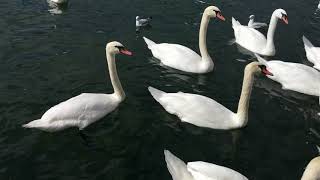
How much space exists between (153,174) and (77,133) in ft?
7.92

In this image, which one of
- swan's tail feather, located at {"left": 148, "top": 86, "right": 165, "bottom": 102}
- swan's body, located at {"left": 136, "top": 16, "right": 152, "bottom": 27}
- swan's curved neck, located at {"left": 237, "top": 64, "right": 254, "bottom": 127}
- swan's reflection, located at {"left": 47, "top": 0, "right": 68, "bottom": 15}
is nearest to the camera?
swan's curved neck, located at {"left": 237, "top": 64, "right": 254, "bottom": 127}

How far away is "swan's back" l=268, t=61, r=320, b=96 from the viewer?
14031 mm

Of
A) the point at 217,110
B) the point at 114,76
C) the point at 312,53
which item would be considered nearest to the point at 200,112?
the point at 217,110

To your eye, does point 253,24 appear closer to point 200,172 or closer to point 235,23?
point 235,23

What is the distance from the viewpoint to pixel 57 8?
19.8 m

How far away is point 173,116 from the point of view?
490 inches

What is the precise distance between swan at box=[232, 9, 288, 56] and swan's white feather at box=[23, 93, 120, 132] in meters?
7.00

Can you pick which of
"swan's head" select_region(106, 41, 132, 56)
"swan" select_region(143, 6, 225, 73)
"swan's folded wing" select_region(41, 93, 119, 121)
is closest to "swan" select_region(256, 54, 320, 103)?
"swan" select_region(143, 6, 225, 73)

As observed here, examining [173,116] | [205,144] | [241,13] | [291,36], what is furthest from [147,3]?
[205,144]

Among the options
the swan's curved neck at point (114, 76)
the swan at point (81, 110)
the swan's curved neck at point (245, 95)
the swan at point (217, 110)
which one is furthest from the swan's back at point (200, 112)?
the swan at point (81, 110)

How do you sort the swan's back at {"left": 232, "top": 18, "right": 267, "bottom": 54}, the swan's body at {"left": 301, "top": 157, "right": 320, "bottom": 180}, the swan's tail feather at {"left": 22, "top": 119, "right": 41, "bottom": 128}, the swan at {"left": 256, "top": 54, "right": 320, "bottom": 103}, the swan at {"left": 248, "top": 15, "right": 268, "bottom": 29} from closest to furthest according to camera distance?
1. the swan's body at {"left": 301, "top": 157, "right": 320, "bottom": 180}
2. the swan's tail feather at {"left": 22, "top": 119, "right": 41, "bottom": 128}
3. the swan at {"left": 256, "top": 54, "right": 320, "bottom": 103}
4. the swan's back at {"left": 232, "top": 18, "right": 267, "bottom": 54}
5. the swan at {"left": 248, "top": 15, "right": 268, "bottom": 29}

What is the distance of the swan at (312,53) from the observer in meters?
16.0

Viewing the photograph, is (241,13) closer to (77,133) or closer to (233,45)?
(233,45)

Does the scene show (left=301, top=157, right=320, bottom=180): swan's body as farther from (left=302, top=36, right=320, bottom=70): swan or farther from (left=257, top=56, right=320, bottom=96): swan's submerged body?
→ (left=302, top=36, right=320, bottom=70): swan
